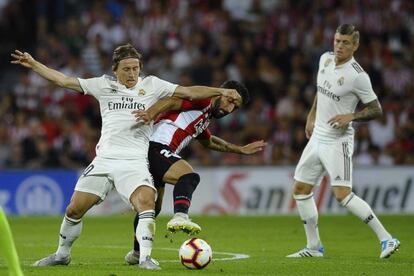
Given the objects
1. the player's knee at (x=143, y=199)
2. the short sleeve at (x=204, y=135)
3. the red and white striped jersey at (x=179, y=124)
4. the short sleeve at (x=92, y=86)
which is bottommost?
the player's knee at (x=143, y=199)

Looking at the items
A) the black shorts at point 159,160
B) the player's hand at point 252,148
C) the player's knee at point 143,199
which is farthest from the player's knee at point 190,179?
the player's hand at point 252,148

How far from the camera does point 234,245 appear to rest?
13.4m

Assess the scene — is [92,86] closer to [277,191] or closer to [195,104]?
[195,104]

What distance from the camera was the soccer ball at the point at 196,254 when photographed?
31.2 ft

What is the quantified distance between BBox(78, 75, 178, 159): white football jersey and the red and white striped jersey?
728 mm

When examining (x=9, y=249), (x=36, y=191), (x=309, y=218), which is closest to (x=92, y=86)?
(x=9, y=249)

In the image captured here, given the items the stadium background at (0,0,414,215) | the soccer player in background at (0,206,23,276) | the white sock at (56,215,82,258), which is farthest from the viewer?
the stadium background at (0,0,414,215)

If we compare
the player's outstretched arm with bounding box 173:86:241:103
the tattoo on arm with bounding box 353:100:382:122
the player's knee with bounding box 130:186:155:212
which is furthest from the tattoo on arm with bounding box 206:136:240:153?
the player's knee with bounding box 130:186:155:212

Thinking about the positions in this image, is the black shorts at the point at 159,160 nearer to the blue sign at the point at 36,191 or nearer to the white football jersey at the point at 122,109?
the white football jersey at the point at 122,109

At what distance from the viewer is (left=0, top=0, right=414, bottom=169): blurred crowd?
21.5m

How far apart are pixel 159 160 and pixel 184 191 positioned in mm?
701

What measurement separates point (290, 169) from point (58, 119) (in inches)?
224

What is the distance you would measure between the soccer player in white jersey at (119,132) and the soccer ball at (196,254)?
339mm

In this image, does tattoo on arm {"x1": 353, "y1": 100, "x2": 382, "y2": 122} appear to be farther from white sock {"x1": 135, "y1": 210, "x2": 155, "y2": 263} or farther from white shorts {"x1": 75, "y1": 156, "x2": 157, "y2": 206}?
white sock {"x1": 135, "y1": 210, "x2": 155, "y2": 263}
